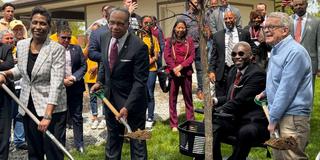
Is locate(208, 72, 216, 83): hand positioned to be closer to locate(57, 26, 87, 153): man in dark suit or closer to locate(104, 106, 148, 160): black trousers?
locate(57, 26, 87, 153): man in dark suit

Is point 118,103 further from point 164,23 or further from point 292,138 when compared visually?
point 164,23

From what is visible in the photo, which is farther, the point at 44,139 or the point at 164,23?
the point at 164,23

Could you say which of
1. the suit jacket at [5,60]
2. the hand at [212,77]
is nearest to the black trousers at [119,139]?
the suit jacket at [5,60]


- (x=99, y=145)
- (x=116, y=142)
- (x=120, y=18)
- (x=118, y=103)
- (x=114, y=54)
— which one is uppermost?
(x=120, y=18)

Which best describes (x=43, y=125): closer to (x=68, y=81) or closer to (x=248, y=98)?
(x=68, y=81)

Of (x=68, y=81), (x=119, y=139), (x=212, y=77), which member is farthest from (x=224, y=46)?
(x=119, y=139)

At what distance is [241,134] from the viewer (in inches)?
210

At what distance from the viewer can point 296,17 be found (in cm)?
691

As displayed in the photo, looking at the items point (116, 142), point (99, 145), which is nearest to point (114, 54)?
point (116, 142)

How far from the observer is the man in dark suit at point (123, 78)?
16.1 feet

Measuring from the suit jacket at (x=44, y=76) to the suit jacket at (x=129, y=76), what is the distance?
0.56 metres

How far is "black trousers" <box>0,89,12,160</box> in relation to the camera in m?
5.55

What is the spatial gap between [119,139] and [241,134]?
4.71 ft

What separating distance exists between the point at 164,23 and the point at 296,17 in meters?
9.83
